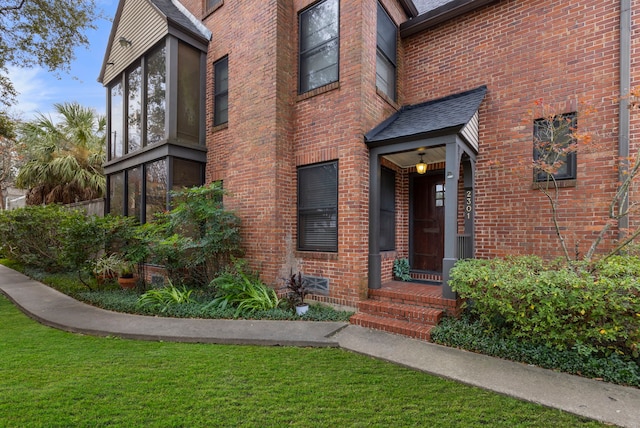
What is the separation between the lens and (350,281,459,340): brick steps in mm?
4531

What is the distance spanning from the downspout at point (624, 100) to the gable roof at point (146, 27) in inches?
323

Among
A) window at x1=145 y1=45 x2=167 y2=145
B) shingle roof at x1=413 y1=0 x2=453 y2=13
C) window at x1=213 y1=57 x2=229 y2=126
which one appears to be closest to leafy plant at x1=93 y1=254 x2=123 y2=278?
window at x1=145 y1=45 x2=167 y2=145

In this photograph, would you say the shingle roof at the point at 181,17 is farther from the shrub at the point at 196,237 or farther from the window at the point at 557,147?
the window at the point at 557,147

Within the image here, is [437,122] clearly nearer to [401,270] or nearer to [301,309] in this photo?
[401,270]

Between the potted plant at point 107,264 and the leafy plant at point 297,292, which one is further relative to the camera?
the potted plant at point 107,264

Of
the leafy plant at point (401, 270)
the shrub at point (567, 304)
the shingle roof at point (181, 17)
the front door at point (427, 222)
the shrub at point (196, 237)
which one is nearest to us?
the shrub at point (567, 304)

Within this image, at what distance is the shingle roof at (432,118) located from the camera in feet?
16.1

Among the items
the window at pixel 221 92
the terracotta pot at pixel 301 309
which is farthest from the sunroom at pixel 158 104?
the terracotta pot at pixel 301 309

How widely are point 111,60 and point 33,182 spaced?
6.70 metres

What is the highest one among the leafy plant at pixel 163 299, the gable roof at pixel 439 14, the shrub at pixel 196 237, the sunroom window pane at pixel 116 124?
the gable roof at pixel 439 14

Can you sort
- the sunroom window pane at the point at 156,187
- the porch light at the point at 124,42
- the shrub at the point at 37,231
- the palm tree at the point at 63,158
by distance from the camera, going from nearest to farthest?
the sunroom window pane at the point at 156,187 < the porch light at the point at 124,42 < the shrub at the point at 37,231 < the palm tree at the point at 63,158

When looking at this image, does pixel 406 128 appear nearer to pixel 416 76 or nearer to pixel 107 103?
pixel 416 76

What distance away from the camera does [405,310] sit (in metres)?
4.79

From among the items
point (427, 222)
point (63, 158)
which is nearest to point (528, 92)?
point (427, 222)
